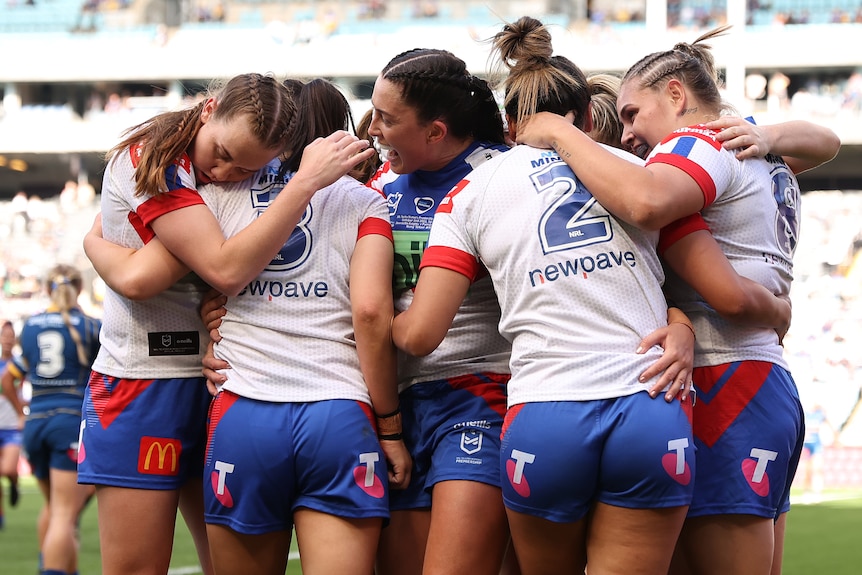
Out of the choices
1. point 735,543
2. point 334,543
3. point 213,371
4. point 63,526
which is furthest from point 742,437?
point 63,526

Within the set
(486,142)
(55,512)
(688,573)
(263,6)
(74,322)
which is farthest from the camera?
(263,6)

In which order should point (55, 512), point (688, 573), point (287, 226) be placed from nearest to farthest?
point (287, 226) < point (688, 573) < point (55, 512)

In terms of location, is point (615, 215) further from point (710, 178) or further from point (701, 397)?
point (701, 397)

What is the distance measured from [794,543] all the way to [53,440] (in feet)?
21.2

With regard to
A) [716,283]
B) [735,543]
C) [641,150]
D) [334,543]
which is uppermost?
[641,150]

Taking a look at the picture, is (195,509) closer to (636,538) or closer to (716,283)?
(636,538)

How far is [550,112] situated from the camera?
287 centimetres

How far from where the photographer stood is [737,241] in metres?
2.93

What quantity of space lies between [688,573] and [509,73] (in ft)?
5.17

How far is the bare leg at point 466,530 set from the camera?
9.46 ft

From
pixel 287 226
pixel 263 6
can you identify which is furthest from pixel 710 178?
pixel 263 6

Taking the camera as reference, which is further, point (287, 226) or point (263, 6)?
point (263, 6)

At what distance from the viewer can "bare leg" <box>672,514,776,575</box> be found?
2.85m

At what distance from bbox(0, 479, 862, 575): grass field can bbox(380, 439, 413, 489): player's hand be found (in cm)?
422
